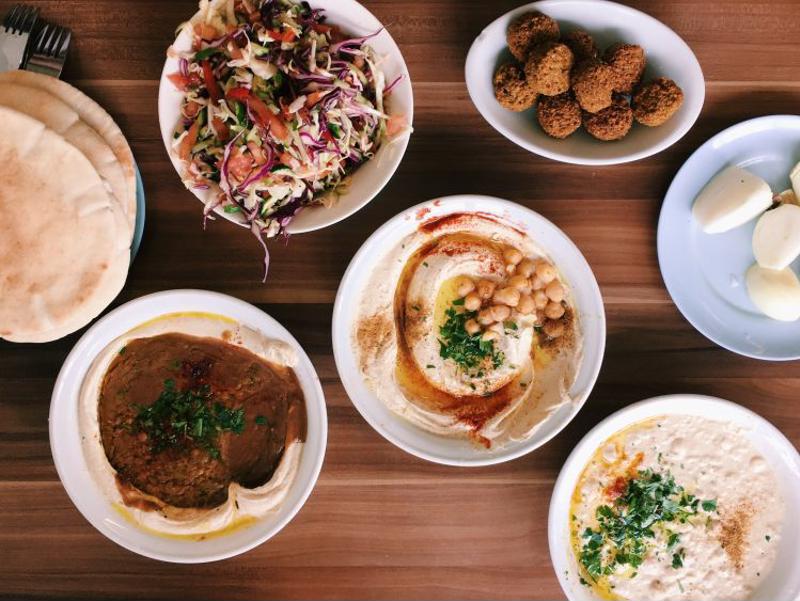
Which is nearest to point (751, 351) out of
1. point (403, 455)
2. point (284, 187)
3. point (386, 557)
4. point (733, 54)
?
point (733, 54)

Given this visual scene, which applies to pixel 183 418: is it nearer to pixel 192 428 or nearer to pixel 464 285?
pixel 192 428

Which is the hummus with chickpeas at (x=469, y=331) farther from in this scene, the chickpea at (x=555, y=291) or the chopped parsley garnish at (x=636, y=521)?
the chopped parsley garnish at (x=636, y=521)

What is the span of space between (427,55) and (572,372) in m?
1.23

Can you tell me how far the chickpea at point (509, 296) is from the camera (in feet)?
7.36

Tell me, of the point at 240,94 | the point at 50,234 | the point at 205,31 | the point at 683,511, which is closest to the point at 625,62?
the point at 240,94

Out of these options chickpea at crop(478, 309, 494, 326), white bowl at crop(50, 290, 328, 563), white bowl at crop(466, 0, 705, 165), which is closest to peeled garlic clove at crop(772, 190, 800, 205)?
white bowl at crop(466, 0, 705, 165)

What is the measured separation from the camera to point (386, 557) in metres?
2.41

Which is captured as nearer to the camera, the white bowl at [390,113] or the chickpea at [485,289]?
the white bowl at [390,113]

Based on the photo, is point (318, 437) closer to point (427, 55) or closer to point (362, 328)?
point (362, 328)

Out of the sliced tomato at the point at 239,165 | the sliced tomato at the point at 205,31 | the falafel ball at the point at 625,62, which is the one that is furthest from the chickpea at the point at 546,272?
the sliced tomato at the point at 205,31

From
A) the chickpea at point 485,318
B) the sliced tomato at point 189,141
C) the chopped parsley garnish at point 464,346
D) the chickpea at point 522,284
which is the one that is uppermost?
the sliced tomato at point 189,141

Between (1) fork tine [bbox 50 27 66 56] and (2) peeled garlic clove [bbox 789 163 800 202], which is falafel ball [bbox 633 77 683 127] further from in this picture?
(1) fork tine [bbox 50 27 66 56]

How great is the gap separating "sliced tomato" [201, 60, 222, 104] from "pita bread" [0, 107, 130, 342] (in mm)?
418

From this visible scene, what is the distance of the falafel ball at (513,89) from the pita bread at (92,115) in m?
1.22
